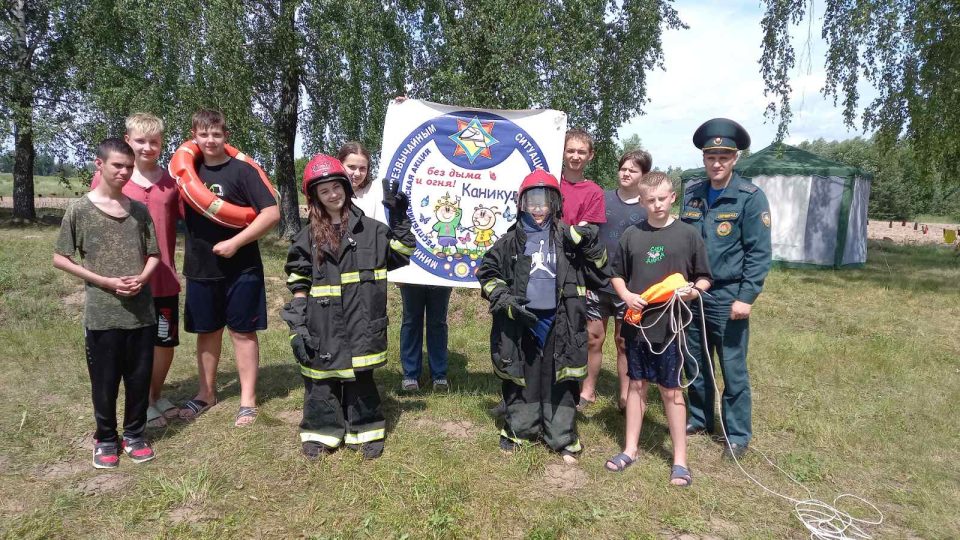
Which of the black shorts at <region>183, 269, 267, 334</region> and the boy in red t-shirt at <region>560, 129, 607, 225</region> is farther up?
the boy in red t-shirt at <region>560, 129, 607, 225</region>

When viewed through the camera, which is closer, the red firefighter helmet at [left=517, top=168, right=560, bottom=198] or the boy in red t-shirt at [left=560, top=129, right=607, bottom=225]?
the red firefighter helmet at [left=517, top=168, right=560, bottom=198]

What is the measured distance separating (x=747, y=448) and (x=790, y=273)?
11587 millimetres

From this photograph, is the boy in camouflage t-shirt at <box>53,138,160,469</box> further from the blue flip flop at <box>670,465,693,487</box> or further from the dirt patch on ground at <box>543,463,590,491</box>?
the blue flip flop at <box>670,465,693,487</box>

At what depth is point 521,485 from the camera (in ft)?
11.5

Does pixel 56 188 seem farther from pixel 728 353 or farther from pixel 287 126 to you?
pixel 728 353

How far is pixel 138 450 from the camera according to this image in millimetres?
3670

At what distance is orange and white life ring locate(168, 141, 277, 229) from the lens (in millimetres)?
3805

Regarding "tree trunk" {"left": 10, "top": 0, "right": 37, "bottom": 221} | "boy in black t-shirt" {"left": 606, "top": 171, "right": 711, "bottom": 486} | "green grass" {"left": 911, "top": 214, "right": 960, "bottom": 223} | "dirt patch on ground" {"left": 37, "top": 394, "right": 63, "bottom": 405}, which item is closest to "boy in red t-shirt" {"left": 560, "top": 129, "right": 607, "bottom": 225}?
"boy in black t-shirt" {"left": 606, "top": 171, "right": 711, "bottom": 486}

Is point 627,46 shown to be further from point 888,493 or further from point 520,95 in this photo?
point 888,493

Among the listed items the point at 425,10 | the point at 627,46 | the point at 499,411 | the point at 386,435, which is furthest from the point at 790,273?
the point at 386,435

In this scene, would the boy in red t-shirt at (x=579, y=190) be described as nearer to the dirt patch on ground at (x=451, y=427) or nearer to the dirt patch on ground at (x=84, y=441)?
the dirt patch on ground at (x=451, y=427)

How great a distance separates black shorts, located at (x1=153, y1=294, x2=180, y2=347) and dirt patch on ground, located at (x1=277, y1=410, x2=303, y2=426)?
101 centimetres

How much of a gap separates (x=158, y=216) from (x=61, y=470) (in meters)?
1.81

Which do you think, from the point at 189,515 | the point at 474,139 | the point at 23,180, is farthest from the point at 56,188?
the point at 189,515
